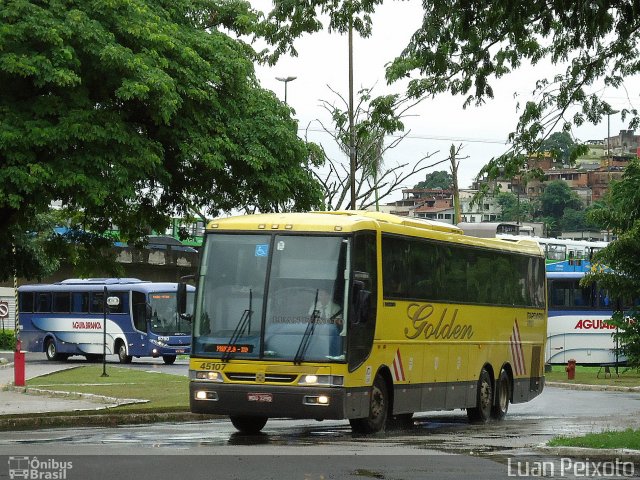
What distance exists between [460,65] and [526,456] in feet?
18.0

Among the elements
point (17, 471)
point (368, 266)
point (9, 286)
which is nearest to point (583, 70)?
point (368, 266)

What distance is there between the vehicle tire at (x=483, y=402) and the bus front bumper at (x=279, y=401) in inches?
244

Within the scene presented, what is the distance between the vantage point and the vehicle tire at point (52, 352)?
5450 cm

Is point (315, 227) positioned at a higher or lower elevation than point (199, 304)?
higher

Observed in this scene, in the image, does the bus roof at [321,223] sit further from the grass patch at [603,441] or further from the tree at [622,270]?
the tree at [622,270]

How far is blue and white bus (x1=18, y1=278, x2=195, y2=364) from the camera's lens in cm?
5047

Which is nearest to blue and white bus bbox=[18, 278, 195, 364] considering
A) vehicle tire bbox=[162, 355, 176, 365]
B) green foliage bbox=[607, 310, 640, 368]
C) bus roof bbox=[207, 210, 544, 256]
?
vehicle tire bbox=[162, 355, 176, 365]

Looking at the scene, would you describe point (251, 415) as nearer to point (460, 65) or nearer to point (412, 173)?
point (460, 65)

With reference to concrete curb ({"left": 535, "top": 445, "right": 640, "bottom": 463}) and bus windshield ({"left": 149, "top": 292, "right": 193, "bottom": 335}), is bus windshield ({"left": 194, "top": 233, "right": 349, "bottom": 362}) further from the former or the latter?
bus windshield ({"left": 149, "top": 292, "right": 193, "bottom": 335})

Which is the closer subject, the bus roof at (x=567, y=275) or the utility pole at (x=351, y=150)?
the utility pole at (x=351, y=150)

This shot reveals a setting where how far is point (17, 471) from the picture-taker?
11945mm

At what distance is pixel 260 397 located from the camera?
1722cm

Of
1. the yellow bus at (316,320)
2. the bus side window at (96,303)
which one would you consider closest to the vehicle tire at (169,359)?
the bus side window at (96,303)

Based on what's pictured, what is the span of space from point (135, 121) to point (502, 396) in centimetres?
882
